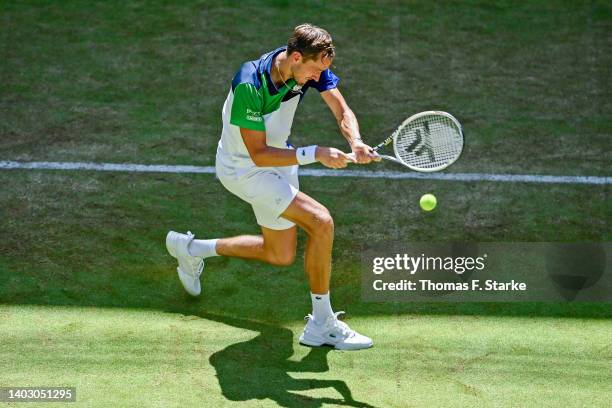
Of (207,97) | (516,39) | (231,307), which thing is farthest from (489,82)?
(231,307)

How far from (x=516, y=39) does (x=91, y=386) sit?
6.35 m

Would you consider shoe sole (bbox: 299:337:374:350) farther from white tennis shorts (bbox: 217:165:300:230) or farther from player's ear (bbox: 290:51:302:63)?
player's ear (bbox: 290:51:302:63)

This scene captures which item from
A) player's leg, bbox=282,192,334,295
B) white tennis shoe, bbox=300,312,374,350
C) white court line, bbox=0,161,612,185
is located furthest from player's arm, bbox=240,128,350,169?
white court line, bbox=0,161,612,185

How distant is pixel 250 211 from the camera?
8.70 metres

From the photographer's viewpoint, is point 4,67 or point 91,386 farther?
point 4,67

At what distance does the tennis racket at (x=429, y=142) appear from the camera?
23.2 ft

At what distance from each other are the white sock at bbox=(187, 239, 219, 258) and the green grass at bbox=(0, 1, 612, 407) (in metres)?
0.30

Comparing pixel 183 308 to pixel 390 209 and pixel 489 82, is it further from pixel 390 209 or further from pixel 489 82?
pixel 489 82

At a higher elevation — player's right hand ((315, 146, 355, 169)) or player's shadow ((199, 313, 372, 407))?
player's right hand ((315, 146, 355, 169))

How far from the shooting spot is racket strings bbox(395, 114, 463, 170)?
7086 mm

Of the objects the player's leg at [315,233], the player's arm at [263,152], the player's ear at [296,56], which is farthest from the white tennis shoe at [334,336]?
the player's ear at [296,56]

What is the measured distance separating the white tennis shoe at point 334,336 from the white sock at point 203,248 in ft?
3.17

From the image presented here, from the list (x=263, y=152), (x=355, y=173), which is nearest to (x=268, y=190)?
(x=263, y=152)

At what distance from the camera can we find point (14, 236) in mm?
8227
